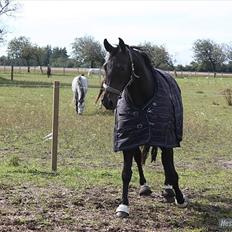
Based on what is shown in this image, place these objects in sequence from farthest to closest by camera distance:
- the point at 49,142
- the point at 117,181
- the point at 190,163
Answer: the point at 49,142 < the point at 190,163 < the point at 117,181

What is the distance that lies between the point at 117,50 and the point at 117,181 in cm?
257

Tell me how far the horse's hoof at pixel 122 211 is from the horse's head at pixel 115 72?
1.15m

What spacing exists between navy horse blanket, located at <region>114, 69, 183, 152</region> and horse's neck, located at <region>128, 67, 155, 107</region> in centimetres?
5

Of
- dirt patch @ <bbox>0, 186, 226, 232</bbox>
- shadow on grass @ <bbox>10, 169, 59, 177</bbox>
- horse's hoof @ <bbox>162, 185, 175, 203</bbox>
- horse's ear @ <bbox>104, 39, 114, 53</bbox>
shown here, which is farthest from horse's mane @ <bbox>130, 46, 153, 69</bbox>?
shadow on grass @ <bbox>10, 169, 59, 177</bbox>

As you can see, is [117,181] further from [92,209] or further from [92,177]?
[92,209]

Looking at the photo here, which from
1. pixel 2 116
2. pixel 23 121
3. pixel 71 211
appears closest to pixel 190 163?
pixel 71 211

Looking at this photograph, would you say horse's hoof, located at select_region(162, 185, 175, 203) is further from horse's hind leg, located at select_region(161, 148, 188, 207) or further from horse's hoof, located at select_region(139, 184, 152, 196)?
horse's hoof, located at select_region(139, 184, 152, 196)

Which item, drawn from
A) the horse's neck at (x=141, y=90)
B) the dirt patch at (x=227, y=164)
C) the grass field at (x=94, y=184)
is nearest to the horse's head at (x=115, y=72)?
the horse's neck at (x=141, y=90)

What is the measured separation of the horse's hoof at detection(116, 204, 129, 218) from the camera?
530cm

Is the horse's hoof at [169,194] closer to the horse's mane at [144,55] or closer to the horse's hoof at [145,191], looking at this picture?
the horse's hoof at [145,191]

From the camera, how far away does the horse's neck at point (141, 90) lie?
17.8 feet

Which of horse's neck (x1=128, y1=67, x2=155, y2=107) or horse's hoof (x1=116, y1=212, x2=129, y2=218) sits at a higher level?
horse's neck (x1=128, y1=67, x2=155, y2=107)

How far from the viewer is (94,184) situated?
22.5 ft

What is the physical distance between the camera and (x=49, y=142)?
36.4 feet
